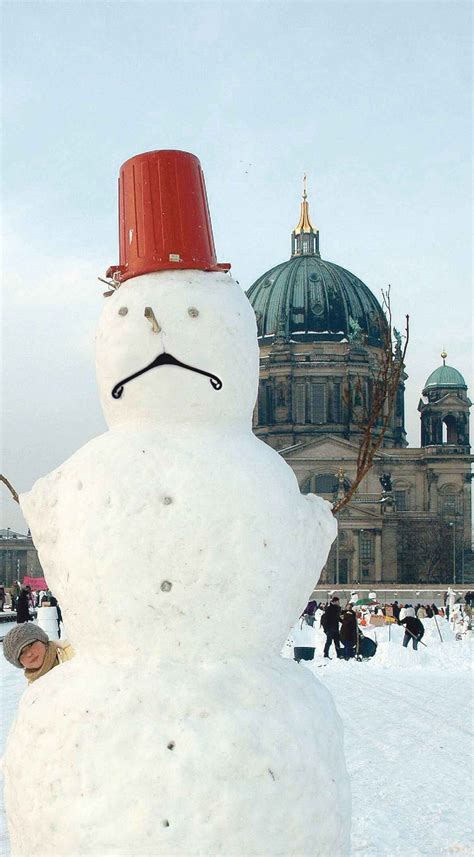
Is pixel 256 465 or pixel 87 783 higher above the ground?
pixel 256 465

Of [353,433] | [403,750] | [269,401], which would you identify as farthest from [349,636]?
Result: [269,401]

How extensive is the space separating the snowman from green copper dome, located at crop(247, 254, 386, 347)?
279ft

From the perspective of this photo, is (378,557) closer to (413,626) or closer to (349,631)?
(413,626)

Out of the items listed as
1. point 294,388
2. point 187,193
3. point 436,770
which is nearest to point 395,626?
point 436,770

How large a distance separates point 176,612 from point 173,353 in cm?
107

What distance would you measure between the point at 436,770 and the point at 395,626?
18.2m

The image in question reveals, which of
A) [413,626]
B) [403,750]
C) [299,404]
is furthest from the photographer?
[299,404]

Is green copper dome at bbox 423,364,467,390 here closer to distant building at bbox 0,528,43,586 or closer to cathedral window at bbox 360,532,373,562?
cathedral window at bbox 360,532,373,562

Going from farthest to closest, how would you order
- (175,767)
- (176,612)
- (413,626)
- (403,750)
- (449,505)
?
(449,505) < (413,626) < (403,750) < (176,612) < (175,767)

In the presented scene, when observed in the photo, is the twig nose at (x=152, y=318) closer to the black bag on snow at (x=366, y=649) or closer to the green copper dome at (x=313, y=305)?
the black bag on snow at (x=366, y=649)

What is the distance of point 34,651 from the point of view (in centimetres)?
497

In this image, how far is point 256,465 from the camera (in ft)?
15.2

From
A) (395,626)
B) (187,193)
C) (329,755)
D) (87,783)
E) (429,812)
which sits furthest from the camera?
(395,626)

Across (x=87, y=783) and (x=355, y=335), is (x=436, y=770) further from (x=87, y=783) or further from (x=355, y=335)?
(x=355, y=335)
